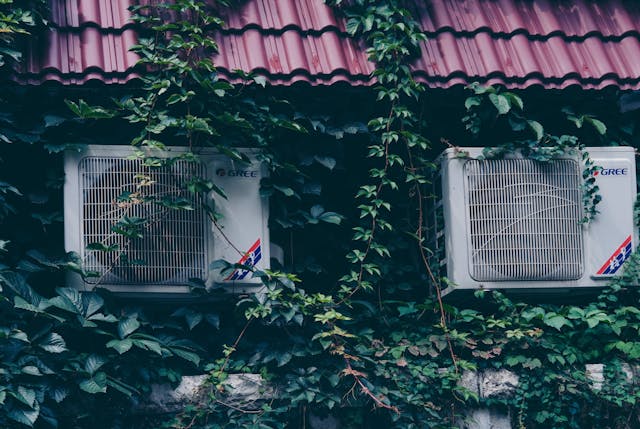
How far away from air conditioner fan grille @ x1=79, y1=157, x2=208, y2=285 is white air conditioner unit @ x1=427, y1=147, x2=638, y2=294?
5.07 ft

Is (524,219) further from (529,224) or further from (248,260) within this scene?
(248,260)

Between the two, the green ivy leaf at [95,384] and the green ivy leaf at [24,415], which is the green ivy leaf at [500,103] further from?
the green ivy leaf at [24,415]

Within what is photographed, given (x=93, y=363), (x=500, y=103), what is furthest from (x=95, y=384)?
(x=500, y=103)

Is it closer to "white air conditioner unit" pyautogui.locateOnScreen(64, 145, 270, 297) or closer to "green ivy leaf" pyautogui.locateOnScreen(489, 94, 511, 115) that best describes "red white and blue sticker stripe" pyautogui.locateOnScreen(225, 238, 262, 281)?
"white air conditioner unit" pyautogui.locateOnScreen(64, 145, 270, 297)

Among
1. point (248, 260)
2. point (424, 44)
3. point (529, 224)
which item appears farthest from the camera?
point (424, 44)

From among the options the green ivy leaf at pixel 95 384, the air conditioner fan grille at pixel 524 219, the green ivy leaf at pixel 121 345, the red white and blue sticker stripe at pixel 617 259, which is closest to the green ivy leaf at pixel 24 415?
the green ivy leaf at pixel 95 384

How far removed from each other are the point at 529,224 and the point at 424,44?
1356 millimetres

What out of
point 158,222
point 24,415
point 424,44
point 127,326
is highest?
point 424,44

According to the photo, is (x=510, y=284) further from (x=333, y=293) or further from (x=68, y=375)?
(x=68, y=375)

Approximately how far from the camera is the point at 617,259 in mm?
6312

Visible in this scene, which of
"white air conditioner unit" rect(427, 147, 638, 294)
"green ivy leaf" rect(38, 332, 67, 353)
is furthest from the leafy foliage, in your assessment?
"white air conditioner unit" rect(427, 147, 638, 294)

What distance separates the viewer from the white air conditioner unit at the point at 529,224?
6.20 meters

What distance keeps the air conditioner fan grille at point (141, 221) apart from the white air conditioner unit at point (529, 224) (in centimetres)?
154

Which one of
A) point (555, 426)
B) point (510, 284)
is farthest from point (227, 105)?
point (555, 426)
